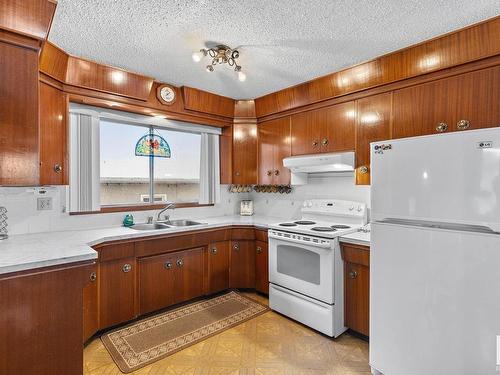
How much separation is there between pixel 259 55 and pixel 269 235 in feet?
5.65

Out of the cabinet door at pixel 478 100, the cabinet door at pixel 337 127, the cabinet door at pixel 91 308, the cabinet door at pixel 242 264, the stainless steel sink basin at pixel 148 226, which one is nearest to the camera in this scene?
the cabinet door at pixel 478 100

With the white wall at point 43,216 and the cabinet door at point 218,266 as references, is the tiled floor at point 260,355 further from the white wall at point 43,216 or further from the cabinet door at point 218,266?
the white wall at point 43,216

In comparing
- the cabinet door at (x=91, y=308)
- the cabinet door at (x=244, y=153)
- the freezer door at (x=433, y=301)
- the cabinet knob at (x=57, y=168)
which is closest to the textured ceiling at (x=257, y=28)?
the cabinet knob at (x=57, y=168)

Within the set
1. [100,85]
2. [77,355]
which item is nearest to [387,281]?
[77,355]

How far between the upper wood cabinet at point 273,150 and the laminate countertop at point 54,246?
3.97 ft

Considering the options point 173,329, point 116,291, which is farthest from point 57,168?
point 173,329

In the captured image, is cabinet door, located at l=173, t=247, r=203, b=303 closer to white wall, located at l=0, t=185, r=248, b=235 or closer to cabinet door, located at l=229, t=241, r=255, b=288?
cabinet door, located at l=229, t=241, r=255, b=288

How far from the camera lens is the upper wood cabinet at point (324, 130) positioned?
272 cm

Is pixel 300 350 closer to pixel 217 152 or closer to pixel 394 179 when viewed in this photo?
pixel 394 179

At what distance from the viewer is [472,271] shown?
55.6 inches

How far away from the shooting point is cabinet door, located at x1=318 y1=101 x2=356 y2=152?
2.70m

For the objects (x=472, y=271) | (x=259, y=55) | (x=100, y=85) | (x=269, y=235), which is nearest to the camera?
(x=472, y=271)

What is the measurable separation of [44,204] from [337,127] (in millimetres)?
2851

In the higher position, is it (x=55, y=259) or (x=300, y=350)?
(x=55, y=259)
